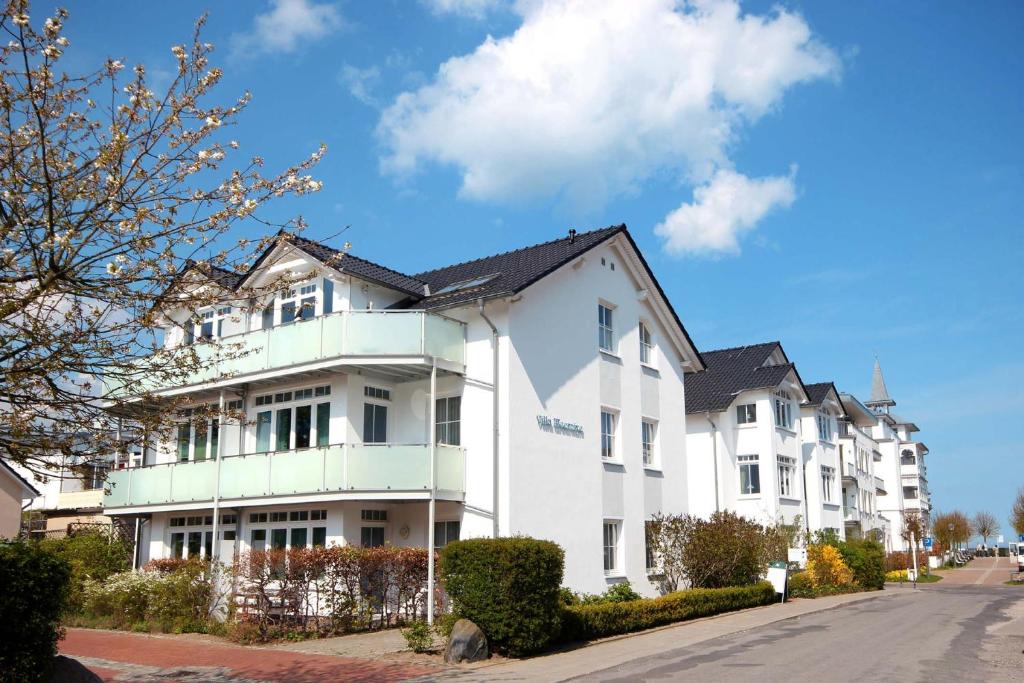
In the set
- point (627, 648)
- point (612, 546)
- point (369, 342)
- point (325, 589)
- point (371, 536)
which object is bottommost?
point (627, 648)

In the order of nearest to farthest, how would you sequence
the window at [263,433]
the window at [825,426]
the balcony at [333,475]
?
the balcony at [333,475] < the window at [263,433] < the window at [825,426]

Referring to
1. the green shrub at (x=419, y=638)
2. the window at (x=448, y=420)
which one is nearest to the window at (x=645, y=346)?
the window at (x=448, y=420)

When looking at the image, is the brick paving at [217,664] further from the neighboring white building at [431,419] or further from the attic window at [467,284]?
the attic window at [467,284]

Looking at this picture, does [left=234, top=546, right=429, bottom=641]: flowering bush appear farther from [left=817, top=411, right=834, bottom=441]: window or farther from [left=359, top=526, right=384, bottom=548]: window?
[left=817, top=411, right=834, bottom=441]: window

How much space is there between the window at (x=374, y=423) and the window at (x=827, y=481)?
25.9 metres

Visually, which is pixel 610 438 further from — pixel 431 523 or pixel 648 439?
pixel 431 523

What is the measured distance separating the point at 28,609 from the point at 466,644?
6.63m

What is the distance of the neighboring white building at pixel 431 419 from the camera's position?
20594 millimetres

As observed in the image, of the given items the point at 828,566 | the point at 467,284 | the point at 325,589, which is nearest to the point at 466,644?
the point at 325,589

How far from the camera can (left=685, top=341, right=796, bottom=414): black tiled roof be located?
35719 millimetres

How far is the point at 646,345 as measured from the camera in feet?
91.7

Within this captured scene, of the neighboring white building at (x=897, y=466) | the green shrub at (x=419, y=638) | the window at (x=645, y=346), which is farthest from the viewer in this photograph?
the neighboring white building at (x=897, y=466)

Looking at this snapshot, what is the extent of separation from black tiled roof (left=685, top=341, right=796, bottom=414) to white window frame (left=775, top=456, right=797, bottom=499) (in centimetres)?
325

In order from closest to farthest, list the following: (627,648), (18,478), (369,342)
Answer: (627,648) < (369,342) < (18,478)
